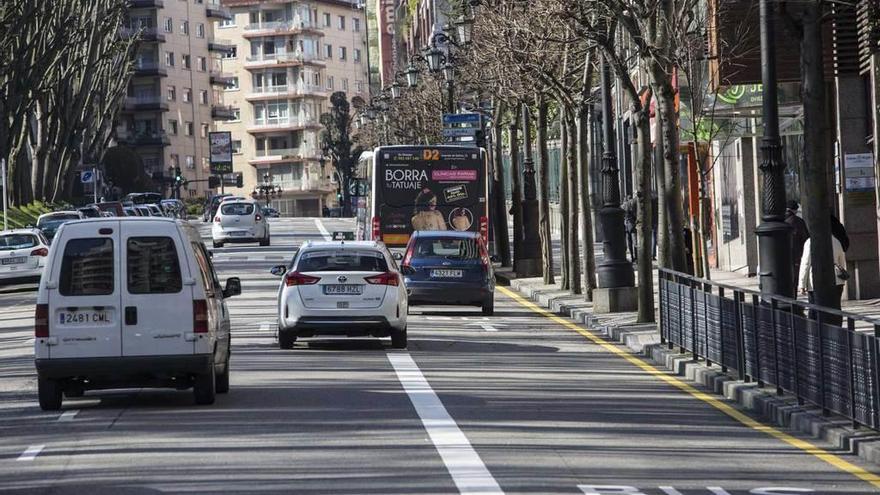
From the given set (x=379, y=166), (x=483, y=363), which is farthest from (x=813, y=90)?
(x=379, y=166)

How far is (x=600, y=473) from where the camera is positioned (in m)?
12.4

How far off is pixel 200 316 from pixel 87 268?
1126mm

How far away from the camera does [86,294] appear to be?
1712 cm

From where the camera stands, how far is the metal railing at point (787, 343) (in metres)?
13.6

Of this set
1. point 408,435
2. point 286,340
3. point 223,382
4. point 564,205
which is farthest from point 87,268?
point 564,205

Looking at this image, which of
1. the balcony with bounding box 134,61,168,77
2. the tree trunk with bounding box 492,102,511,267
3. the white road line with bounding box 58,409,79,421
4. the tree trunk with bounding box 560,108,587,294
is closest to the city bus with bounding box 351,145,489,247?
the tree trunk with bounding box 560,108,587,294

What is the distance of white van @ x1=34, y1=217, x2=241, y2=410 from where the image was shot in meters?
17.0

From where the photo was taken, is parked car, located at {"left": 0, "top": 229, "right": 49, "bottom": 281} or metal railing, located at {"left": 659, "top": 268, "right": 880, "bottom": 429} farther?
parked car, located at {"left": 0, "top": 229, "right": 49, "bottom": 281}

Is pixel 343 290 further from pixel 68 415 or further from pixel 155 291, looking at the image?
pixel 68 415

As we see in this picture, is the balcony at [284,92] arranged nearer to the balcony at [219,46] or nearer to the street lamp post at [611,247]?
the balcony at [219,46]

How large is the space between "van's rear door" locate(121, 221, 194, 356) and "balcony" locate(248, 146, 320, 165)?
167 m

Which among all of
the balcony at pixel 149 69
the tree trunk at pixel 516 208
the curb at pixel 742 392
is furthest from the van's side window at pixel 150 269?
the balcony at pixel 149 69

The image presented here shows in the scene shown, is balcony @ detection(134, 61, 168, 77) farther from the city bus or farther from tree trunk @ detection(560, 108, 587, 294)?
tree trunk @ detection(560, 108, 587, 294)

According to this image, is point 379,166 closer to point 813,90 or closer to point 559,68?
point 559,68
